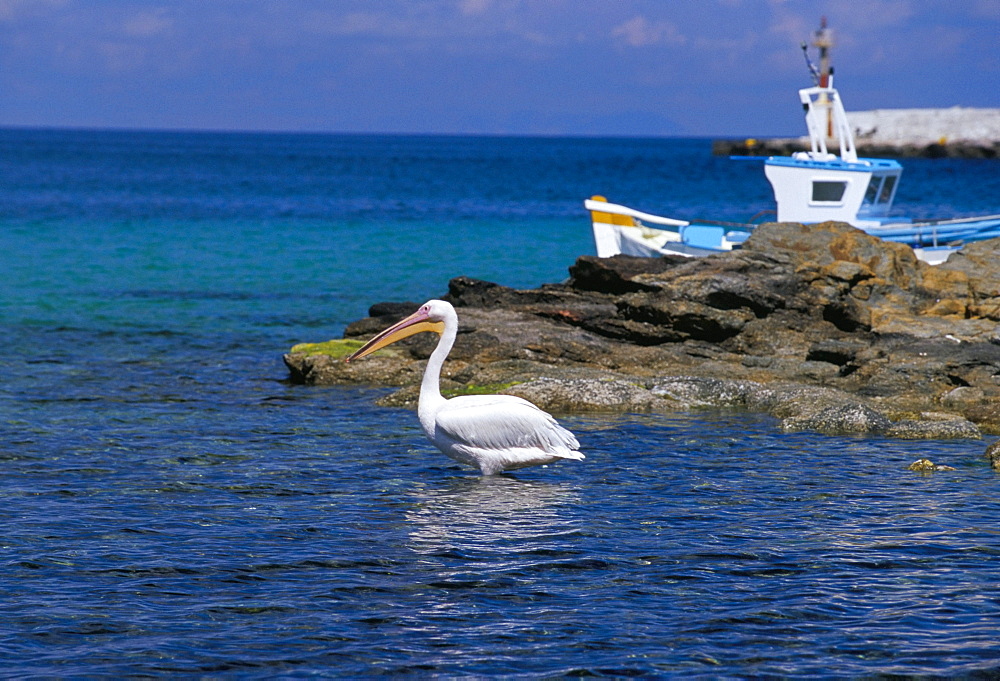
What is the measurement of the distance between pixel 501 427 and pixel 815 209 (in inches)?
813

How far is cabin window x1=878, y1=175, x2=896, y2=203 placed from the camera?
29.6 meters

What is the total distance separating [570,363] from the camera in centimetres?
1583

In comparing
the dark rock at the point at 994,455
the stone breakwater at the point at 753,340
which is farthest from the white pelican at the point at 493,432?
the dark rock at the point at 994,455

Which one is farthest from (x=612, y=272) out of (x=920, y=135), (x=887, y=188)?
(x=920, y=135)

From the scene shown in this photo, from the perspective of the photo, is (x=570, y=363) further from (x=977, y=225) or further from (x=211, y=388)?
(x=977, y=225)

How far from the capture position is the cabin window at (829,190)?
96.0 feet

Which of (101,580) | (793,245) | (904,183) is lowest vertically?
(101,580)

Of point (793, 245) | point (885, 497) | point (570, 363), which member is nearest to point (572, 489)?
point (885, 497)

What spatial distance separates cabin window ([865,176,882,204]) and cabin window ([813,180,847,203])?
0.63 m

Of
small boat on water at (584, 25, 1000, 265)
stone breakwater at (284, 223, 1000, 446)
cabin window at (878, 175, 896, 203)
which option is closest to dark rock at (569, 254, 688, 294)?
stone breakwater at (284, 223, 1000, 446)

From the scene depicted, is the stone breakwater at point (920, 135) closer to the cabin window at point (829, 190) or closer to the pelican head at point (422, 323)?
the cabin window at point (829, 190)

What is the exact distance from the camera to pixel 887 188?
1170 inches

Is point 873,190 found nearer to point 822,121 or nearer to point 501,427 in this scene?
point 822,121

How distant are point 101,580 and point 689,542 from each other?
A: 4.09 metres
